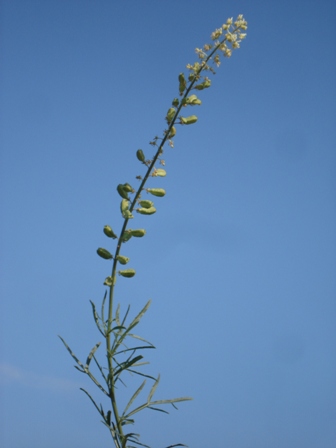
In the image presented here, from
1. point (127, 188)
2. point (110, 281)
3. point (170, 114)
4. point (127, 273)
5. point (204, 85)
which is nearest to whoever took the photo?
point (110, 281)

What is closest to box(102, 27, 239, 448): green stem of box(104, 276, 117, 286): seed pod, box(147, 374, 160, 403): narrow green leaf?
box(104, 276, 117, 286): seed pod

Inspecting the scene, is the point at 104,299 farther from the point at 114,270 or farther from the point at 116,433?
the point at 116,433

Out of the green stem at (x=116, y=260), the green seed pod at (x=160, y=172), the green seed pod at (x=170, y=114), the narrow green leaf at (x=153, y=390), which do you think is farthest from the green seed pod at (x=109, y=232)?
the narrow green leaf at (x=153, y=390)

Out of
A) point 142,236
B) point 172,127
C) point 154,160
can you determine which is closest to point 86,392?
point 142,236

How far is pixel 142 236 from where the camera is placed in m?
3.71

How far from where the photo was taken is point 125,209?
3734 millimetres

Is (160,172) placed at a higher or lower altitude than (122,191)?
higher

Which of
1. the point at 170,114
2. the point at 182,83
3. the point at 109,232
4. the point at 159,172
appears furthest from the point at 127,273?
the point at 182,83

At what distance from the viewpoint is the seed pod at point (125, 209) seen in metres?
3.68

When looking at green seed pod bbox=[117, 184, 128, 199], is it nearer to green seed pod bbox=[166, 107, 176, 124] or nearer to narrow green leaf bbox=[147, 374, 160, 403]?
green seed pod bbox=[166, 107, 176, 124]

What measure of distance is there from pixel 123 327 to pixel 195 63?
6.86ft

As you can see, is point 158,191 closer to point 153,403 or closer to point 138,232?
point 138,232

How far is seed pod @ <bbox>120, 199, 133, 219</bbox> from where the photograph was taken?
3.68 m

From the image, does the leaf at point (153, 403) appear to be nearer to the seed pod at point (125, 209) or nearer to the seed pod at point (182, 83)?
the seed pod at point (125, 209)
